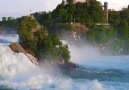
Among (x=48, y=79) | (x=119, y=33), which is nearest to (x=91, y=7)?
(x=119, y=33)

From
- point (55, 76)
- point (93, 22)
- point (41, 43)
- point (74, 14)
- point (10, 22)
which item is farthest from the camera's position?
point (10, 22)

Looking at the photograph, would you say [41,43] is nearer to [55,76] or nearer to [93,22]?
[55,76]

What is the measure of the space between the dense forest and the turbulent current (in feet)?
41.2

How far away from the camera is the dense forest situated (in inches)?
1964

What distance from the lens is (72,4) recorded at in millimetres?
56906

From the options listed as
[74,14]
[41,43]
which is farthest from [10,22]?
[41,43]

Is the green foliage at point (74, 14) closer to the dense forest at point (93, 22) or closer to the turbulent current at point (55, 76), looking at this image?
the dense forest at point (93, 22)

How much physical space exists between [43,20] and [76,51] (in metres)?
15.4

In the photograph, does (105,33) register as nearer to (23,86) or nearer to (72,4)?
(72,4)

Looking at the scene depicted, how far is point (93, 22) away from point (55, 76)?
27.8 m

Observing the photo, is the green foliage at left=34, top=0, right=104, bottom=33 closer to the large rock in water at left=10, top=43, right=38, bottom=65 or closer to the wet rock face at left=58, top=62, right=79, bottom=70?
the wet rock face at left=58, top=62, right=79, bottom=70

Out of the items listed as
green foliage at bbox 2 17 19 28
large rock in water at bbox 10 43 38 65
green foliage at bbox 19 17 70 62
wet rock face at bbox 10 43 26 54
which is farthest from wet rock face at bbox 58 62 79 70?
green foliage at bbox 2 17 19 28

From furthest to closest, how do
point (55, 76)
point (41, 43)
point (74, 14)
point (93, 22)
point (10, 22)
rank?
point (10, 22)
point (74, 14)
point (93, 22)
point (41, 43)
point (55, 76)

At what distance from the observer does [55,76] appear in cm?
2700
